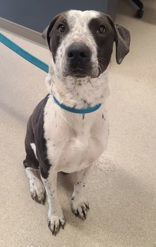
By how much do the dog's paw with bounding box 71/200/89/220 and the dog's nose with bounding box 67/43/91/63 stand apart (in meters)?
0.92

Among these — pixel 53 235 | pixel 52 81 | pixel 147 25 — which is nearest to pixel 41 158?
pixel 52 81

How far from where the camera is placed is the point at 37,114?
1516mm

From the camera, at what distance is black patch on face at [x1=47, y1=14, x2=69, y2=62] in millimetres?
1186

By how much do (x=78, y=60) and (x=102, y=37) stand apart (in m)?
0.15

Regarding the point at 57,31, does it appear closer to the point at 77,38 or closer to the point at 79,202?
the point at 77,38

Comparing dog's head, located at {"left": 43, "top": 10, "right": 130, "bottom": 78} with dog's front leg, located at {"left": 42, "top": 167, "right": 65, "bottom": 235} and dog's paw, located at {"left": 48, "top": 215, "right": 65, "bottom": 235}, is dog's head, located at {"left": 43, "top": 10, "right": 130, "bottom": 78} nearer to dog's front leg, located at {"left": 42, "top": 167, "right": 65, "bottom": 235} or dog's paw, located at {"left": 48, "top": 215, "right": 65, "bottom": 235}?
dog's front leg, located at {"left": 42, "top": 167, "right": 65, "bottom": 235}

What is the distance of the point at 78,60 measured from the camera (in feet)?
3.67

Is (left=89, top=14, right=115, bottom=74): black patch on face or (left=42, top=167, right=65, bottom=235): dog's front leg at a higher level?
(left=89, top=14, right=115, bottom=74): black patch on face

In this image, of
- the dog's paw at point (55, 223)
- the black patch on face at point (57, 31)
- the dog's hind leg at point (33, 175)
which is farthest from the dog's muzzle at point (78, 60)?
the dog's paw at point (55, 223)

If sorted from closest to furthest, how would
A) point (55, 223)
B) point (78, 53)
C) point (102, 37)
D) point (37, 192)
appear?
point (78, 53) < point (102, 37) < point (55, 223) < point (37, 192)

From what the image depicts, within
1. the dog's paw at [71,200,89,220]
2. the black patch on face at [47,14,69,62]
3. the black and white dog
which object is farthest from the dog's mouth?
the dog's paw at [71,200,89,220]

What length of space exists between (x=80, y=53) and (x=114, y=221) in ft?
3.45

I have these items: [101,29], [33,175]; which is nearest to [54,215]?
[33,175]

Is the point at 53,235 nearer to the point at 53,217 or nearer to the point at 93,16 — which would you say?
the point at 53,217
